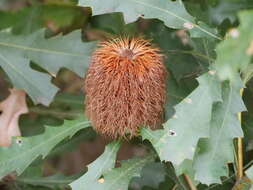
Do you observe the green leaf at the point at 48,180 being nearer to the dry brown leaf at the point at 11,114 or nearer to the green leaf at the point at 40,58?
the dry brown leaf at the point at 11,114

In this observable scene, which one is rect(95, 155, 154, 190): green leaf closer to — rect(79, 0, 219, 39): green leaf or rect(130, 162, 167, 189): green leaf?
rect(79, 0, 219, 39): green leaf

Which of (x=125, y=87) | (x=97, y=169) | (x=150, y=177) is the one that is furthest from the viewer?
(x=150, y=177)

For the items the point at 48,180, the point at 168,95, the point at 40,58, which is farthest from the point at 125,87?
the point at 48,180

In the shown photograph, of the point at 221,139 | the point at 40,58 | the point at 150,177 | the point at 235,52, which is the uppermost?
the point at 235,52

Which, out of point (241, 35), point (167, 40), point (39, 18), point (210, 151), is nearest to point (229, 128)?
point (210, 151)

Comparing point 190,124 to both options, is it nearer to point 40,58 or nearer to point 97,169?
point 97,169

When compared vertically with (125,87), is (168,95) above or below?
below
